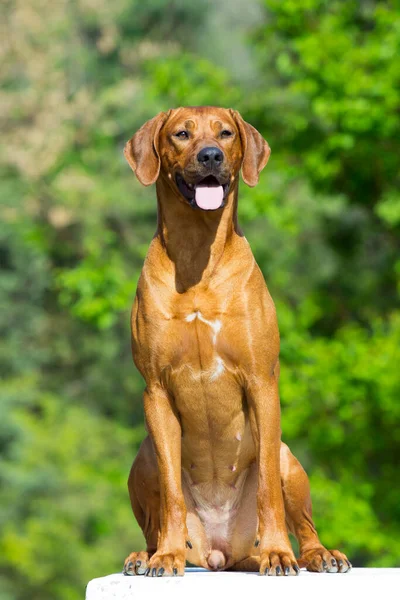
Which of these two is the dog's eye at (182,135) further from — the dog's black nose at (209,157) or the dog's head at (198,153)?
the dog's black nose at (209,157)

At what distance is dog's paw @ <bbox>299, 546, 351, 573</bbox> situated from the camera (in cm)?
532

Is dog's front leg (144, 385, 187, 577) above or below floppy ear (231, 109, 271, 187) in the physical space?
below

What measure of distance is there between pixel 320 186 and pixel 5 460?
9381 mm

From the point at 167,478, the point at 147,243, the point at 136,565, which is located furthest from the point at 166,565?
the point at 147,243

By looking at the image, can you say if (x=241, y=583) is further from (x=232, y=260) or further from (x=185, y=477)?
(x=232, y=260)

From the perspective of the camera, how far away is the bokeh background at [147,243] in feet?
48.9

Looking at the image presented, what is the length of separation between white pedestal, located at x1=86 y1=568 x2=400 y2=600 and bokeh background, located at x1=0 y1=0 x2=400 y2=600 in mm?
9553

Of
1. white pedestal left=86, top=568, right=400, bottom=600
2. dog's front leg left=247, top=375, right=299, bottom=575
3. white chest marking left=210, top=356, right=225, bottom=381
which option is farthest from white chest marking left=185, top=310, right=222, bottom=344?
white pedestal left=86, top=568, right=400, bottom=600

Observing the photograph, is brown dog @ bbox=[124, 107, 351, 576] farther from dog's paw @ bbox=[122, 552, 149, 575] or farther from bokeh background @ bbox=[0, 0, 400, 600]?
bokeh background @ bbox=[0, 0, 400, 600]

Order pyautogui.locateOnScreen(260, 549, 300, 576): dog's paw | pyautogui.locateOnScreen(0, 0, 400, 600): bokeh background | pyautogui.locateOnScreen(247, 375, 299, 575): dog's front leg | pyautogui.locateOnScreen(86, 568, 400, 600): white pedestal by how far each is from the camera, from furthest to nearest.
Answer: pyautogui.locateOnScreen(0, 0, 400, 600): bokeh background, pyautogui.locateOnScreen(247, 375, 299, 575): dog's front leg, pyautogui.locateOnScreen(260, 549, 300, 576): dog's paw, pyautogui.locateOnScreen(86, 568, 400, 600): white pedestal

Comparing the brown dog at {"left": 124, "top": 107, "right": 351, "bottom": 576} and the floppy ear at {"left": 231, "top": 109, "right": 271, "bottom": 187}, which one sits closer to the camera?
the brown dog at {"left": 124, "top": 107, "right": 351, "bottom": 576}

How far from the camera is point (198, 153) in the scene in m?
5.41

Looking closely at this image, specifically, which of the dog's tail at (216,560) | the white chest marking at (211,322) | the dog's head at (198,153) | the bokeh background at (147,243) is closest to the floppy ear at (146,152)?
the dog's head at (198,153)

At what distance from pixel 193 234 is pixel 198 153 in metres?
0.41
